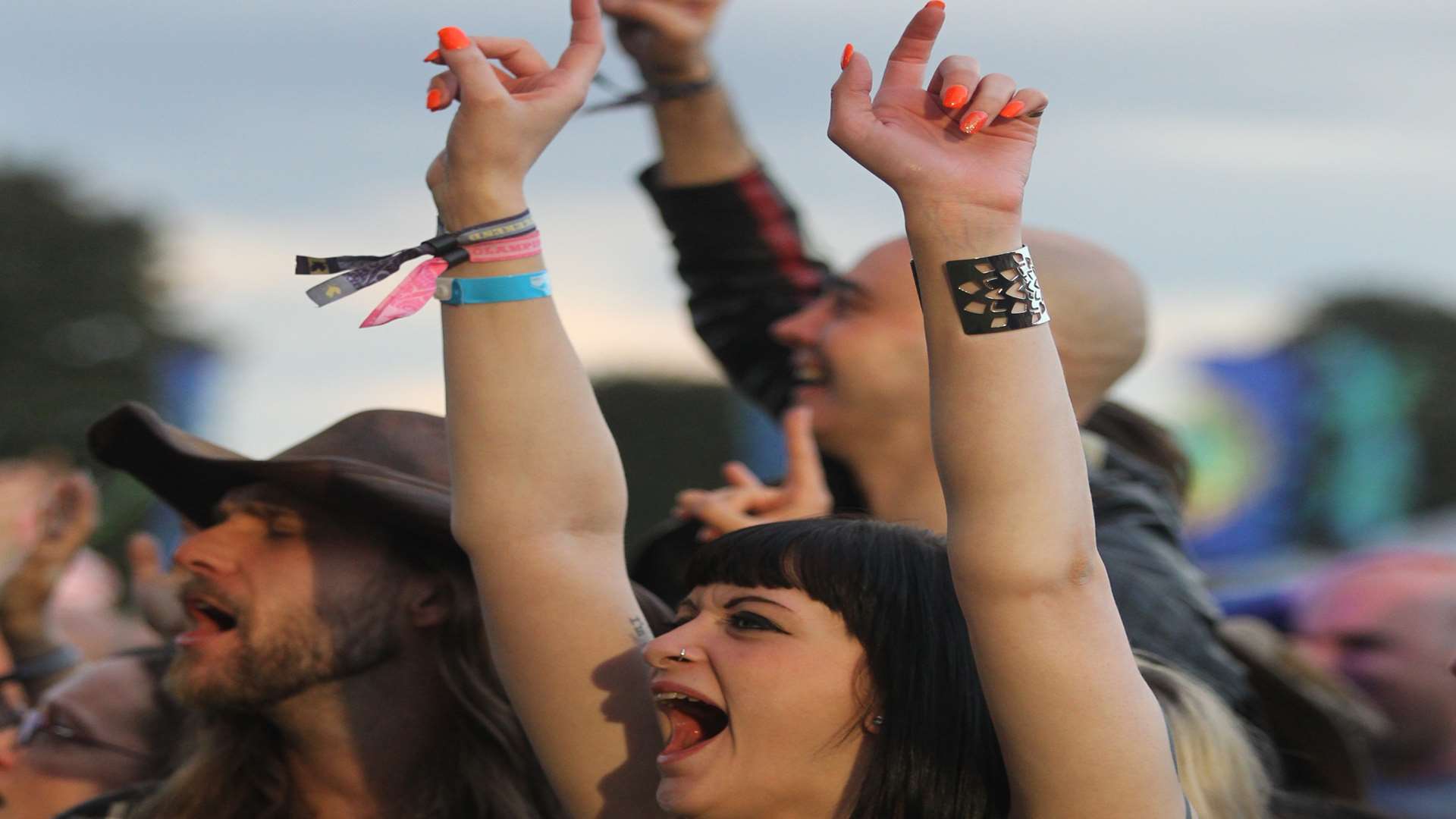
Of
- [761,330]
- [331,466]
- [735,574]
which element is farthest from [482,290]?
[761,330]

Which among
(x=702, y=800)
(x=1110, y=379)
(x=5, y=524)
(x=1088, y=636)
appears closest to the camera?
(x=1088, y=636)

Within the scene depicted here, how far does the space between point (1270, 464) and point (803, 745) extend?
15609 millimetres

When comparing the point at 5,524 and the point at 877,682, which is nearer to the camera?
the point at 877,682

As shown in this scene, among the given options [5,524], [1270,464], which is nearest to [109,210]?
[1270,464]

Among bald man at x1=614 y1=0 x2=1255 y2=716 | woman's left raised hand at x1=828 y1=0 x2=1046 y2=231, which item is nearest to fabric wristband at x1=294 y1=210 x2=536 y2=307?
woman's left raised hand at x1=828 y1=0 x2=1046 y2=231

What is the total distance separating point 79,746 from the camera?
3441 millimetres

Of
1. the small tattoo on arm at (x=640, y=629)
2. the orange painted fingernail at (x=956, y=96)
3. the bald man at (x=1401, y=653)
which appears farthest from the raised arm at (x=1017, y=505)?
the bald man at (x=1401, y=653)

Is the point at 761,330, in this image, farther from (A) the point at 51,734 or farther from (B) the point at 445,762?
(A) the point at 51,734

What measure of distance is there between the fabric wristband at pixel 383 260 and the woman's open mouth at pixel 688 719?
574 mm

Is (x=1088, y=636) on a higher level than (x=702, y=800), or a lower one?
higher

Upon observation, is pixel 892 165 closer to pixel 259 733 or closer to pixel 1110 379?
pixel 1110 379

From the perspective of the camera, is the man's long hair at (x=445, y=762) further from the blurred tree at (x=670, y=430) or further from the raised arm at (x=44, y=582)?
the blurred tree at (x=670, y=430)

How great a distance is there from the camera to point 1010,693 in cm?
170

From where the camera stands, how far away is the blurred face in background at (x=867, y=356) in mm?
3125
